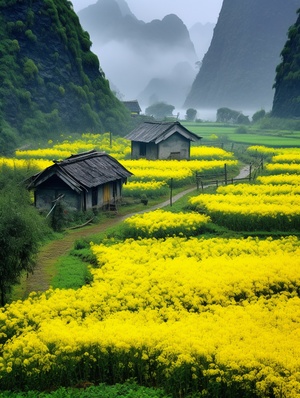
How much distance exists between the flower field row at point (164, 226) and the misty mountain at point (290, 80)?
236 feet

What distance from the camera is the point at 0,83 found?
68125 mm

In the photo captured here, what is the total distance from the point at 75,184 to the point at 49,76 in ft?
156

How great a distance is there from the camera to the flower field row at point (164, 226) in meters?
28.8

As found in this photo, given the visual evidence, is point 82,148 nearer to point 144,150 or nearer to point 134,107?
point 144,150

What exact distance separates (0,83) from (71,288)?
2039 inches

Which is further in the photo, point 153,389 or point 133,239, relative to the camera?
point 133,239

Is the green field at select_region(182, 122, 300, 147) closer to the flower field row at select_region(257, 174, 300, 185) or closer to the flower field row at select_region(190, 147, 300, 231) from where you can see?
the flower field row at select_region(257, 174, 300, 185)

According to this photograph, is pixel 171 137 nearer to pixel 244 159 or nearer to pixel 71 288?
pixel 244 159

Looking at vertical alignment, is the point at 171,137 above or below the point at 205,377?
above

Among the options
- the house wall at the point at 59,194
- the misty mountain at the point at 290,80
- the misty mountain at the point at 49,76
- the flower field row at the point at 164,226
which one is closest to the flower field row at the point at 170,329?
the flower field row at the point at 164,226

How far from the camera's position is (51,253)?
26625mm

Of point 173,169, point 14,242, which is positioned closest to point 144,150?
point 173,169

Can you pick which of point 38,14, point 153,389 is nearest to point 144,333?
point 153,389

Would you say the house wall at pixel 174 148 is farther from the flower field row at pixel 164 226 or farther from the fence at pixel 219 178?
the flower field row at pixel 164 226
